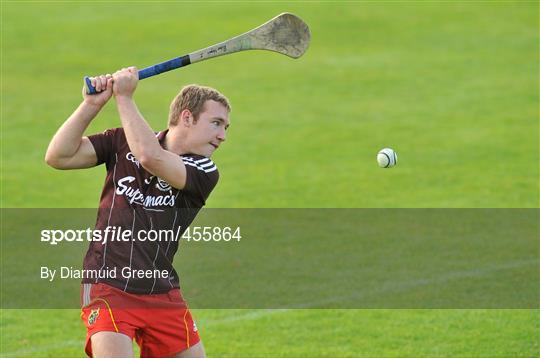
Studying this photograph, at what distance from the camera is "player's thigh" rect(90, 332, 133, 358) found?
648 centimetres

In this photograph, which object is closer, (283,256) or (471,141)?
(283,256)

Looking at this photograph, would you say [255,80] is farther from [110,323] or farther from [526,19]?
[110,323]

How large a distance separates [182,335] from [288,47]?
2.15 m

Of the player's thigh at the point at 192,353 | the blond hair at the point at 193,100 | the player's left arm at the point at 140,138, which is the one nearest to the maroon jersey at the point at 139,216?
the player's left arm at the point at 140,138

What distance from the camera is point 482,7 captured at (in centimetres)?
3350

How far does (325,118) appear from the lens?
24109 mm

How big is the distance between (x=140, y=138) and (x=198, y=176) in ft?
1.75

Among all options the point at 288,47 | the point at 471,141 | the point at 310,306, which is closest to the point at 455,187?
the point at 471,141

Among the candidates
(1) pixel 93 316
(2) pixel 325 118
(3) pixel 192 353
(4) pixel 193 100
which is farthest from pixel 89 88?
(2) pixel 325 118

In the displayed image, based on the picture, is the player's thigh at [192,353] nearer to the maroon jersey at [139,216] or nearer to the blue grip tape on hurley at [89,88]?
the maroon jersey at [139,216]

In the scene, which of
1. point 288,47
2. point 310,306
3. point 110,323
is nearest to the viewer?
point 110,323

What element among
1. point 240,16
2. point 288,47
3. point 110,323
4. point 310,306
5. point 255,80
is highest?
point 240,16

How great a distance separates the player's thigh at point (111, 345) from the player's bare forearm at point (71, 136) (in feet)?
3.98

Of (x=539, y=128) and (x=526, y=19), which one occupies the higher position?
(x=526, y=19)
